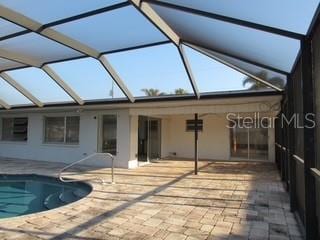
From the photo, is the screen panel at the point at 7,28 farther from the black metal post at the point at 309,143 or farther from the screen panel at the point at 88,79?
the black metal post at the point at 309,143

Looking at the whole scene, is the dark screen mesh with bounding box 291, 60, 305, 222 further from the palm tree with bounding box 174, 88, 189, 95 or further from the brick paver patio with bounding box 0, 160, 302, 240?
the palm tree with bounding box 174, 88, 189, 95

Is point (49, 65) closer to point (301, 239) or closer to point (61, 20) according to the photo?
point (61, 20)

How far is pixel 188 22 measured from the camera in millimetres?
5324

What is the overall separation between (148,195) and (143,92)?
4.18 m

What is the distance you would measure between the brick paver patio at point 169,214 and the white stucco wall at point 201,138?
6.47 meters

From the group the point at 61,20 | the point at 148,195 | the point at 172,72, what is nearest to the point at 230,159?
the point at 172,72

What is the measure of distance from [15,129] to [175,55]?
455 inches

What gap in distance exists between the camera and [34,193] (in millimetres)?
8641

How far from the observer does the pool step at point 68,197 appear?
751 cm

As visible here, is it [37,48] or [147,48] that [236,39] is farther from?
[37,48]

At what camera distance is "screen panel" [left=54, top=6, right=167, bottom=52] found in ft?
18.3

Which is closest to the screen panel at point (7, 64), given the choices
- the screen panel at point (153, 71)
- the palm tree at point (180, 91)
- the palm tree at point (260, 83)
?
the screen panel at point (153, 71)

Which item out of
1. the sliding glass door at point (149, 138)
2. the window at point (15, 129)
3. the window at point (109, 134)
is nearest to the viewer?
the window at point (109, 134)

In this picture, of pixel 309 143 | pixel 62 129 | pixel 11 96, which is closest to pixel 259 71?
pixel 309 143
